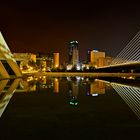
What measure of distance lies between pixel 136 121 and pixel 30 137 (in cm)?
235

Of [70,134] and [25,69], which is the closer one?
[70,134]

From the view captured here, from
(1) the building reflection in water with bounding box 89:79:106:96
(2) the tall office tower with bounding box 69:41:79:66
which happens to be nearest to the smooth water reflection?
(1) the building reflection in water with bounding box 89:79:106:96

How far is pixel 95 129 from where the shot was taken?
5059 millimetres

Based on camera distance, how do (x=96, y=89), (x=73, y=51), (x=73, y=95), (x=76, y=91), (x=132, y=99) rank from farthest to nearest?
(x=73, y=51)
(x=96, y=89)
(x=76, y=91)
(x=73, y=95)
(x=132, y=99)

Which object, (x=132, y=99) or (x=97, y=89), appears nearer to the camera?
(x=132, y=99)

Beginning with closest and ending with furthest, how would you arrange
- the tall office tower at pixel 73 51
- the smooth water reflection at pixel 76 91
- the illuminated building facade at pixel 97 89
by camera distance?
the smooth water reflection at pixel 76 91 → the illuminated building facade at pixel 97 89 → the tall office tower at pixel 73 51

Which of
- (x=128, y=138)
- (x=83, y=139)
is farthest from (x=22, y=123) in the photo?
(x=128, y=138)

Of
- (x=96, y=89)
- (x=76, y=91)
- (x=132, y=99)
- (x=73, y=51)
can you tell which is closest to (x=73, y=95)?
(x=76, y=91)

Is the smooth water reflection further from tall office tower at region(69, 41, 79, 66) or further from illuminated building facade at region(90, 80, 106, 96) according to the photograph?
tall office tower at region(69, 41, 79, 66)

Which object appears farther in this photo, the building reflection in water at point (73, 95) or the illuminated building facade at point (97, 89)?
the illuminated building facade at point (97, 89)

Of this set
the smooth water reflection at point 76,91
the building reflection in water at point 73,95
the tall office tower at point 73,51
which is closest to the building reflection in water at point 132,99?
the smooth water reflection at point 76,91

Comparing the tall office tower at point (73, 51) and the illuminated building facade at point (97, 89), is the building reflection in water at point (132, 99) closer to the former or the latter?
the illuminated building facade at point (97, 89)

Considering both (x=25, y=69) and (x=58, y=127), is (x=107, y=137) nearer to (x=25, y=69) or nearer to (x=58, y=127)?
(x=58, y=127)

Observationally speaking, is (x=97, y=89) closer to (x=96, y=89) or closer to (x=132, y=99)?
(x=96, y=89)
